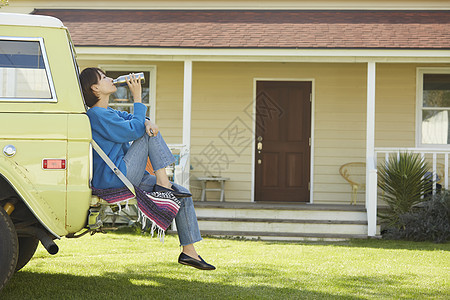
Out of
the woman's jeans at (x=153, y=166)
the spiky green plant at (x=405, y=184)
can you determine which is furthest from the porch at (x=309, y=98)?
the woman's jeans at (x=153, y=166)

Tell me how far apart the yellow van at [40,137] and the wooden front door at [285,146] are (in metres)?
7.29

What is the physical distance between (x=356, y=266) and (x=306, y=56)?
429 centimetres

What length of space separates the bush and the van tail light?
6.34 meters

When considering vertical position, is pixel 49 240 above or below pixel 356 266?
above

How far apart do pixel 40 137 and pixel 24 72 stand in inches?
20.5

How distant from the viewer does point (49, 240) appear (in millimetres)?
4137

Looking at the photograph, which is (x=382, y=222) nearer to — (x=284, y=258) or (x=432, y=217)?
(x=432, y=217)

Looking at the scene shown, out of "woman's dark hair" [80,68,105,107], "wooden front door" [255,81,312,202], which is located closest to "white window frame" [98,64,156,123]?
"wooden front door" [255,81,312,202]

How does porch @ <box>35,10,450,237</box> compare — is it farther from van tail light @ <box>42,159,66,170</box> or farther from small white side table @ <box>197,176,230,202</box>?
van tail light @ <box>42,159,66,170</box>

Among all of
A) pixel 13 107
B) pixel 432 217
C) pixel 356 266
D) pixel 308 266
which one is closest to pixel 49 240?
pixel 13 107

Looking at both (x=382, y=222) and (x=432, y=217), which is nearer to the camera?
(x=432, y=217)

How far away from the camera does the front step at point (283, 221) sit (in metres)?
9.34

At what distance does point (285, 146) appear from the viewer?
448 inches

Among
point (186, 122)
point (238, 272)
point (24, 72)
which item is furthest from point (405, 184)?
point (24, 72)
